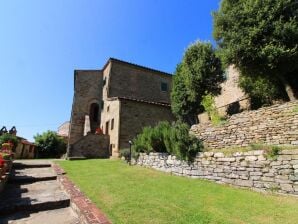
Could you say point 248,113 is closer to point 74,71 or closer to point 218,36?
point 218,36

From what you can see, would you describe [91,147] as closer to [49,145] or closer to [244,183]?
[49,145]

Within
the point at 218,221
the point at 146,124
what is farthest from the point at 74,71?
the point at 218,221

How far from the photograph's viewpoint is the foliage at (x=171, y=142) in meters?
9.96

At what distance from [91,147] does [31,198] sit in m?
13.1

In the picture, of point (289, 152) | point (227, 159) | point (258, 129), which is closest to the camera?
point (289, 152)

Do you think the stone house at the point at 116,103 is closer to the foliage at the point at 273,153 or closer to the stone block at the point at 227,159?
the stone block at the point at 227,159

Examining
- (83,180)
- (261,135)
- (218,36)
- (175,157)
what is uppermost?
(218,36)

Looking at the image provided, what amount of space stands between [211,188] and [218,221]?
301cm

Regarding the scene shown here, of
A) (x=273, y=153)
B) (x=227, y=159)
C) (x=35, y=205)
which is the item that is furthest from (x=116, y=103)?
(x=273, y=153)

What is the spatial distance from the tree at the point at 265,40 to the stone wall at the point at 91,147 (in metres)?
12.4

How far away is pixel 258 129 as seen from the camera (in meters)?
10.2

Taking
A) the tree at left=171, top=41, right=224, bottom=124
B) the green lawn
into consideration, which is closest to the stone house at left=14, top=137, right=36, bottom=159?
the tree at left=171, top=41, right=224, bottom=124

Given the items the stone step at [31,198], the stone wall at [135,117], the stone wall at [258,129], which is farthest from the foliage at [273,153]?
the stone wall at [135,117]

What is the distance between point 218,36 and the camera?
13.1 m
